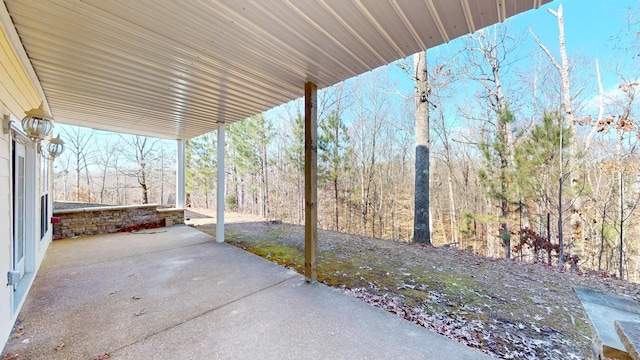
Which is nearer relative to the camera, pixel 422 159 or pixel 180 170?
pixel 422 159

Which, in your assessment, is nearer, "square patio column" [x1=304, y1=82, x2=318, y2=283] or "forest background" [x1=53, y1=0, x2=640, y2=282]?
"square patio column" [x1=304, y1=82, x2=318, y2=283]

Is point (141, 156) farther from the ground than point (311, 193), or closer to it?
farther from the ground

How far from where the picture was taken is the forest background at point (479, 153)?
15.9 ft

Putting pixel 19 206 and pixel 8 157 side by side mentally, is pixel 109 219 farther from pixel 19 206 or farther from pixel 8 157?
pixel 8 157

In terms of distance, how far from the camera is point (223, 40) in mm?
2078

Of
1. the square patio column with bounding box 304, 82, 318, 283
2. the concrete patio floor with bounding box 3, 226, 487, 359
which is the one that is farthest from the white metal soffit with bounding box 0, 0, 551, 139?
the concrete patio floor with bounding box 3, 226, 487, 359

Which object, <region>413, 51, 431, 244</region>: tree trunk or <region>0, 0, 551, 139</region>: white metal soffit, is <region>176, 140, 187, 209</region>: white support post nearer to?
<region>0, 0, 551, 139</region>: white metal soffit

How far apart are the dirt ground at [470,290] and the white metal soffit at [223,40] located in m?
2.59

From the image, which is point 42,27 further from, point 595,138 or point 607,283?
point 595,138

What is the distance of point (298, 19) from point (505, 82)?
843 centimetres

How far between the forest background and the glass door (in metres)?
7.22

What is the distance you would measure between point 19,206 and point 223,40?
10.8 ft

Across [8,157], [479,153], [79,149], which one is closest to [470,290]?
[8,157]

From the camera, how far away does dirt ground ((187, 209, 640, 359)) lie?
2.05 m
